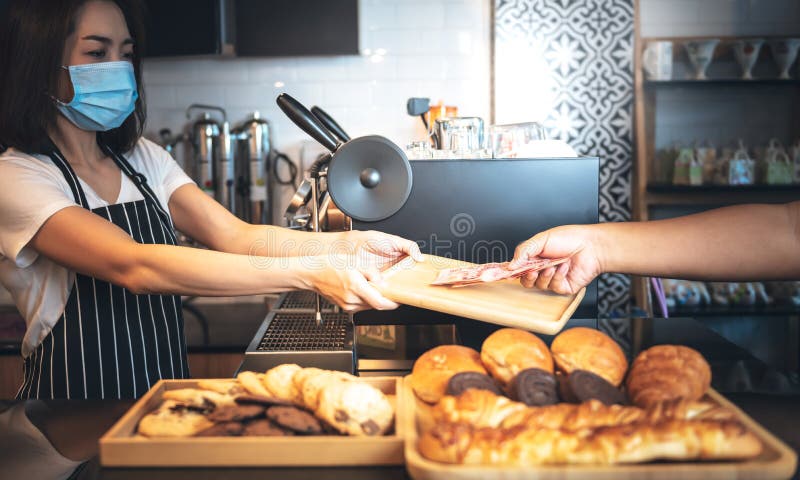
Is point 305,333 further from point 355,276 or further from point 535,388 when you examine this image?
point 535,388

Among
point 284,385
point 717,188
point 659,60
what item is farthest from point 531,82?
point 284,385

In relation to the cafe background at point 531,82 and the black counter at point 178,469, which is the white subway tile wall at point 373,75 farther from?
the black counter at point 178,469

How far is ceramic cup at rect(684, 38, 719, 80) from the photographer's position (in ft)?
10.5

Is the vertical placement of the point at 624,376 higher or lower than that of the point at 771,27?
lower

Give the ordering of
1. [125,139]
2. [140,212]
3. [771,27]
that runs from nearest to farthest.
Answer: [140,212], [125,139], [771,27]

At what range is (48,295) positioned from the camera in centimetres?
149

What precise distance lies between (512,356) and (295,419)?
0.28 m

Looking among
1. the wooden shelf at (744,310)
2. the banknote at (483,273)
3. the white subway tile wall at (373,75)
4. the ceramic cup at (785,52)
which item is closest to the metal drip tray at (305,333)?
the banknote at (483,273)

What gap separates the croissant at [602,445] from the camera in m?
0.66

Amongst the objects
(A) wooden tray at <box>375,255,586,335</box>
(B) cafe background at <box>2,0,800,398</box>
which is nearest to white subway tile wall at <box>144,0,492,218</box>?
(B) cafe background at <box>2,0,800,398</box>

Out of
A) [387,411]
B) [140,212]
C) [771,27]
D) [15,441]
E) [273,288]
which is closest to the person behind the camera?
[387,411]

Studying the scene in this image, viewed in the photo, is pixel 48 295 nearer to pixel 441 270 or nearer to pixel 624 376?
pixel 441 270

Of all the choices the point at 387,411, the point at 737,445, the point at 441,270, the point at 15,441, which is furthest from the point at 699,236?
the point at 15,441

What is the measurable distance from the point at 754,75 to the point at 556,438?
10.8 feet
